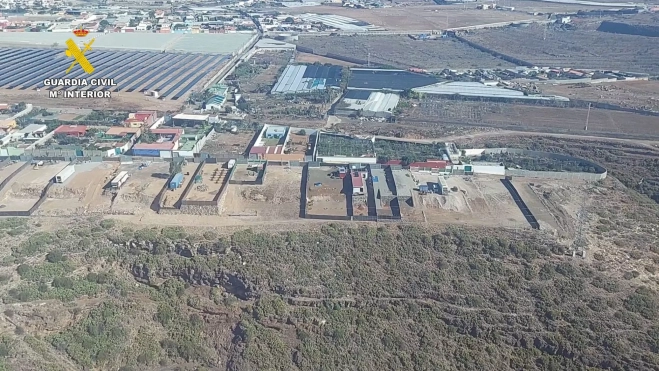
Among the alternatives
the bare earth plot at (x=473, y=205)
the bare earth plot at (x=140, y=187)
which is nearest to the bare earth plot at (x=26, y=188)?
the bare earth plot at (x=140, y=187)

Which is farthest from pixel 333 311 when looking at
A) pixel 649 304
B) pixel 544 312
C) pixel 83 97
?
pixel 83 97

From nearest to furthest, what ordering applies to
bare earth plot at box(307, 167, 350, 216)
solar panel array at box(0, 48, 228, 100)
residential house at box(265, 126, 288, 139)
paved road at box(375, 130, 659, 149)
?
1. bare earth plot at box(307, 167, 350, 216)
2. residential house at box(265, 126, 288, 139)
3. paved road at box(375, 130, 659, 149)
4. solar panel array at box(0, 48, 228, 100)

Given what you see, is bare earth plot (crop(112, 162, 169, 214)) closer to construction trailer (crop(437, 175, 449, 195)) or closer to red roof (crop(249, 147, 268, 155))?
red roof (crop(249, 147, 268, 155))

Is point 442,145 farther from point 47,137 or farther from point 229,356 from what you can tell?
point 47,137

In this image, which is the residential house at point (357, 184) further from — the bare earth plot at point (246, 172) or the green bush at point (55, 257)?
the green bush at point (55, 257)

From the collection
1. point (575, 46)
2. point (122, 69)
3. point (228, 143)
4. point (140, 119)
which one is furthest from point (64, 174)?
point (575, 46)

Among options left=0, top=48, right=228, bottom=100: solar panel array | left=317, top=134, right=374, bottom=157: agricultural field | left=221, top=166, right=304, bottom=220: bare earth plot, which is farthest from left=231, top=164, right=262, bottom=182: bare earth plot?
left=0, top=48, right=228, bottom=100: solar panel array
